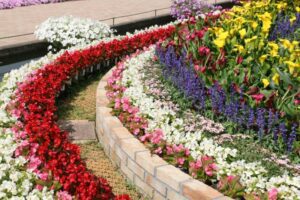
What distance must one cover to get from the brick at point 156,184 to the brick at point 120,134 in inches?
26.2

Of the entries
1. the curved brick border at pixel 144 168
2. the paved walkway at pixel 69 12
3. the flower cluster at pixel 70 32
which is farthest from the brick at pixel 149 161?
the paved walkway at pixel 69 12

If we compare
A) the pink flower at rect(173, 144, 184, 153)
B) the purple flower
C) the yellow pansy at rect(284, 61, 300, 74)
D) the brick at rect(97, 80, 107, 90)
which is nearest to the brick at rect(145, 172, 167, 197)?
the pink flower at rect(173, 144, 184, 153)

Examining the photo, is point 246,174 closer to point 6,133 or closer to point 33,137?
point 33,137

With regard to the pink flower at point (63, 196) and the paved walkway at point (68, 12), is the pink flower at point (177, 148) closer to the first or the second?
the pink flower at point (63, 196)

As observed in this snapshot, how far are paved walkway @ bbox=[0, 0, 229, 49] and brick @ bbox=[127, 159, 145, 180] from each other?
7655mm

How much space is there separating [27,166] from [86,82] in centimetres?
402

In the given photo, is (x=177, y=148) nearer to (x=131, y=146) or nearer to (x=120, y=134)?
(x=131, y=146)

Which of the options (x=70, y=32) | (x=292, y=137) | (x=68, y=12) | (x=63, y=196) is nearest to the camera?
(x=63, y=196)

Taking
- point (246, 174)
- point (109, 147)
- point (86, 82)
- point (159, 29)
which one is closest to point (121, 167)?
point (109, 147)

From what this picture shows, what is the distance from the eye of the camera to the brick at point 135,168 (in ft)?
17.2

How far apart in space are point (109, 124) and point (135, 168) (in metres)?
0.86

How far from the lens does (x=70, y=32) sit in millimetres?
10617

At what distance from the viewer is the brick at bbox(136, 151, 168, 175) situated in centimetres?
504

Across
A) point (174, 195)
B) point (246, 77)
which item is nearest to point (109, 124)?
point (174, 195)
